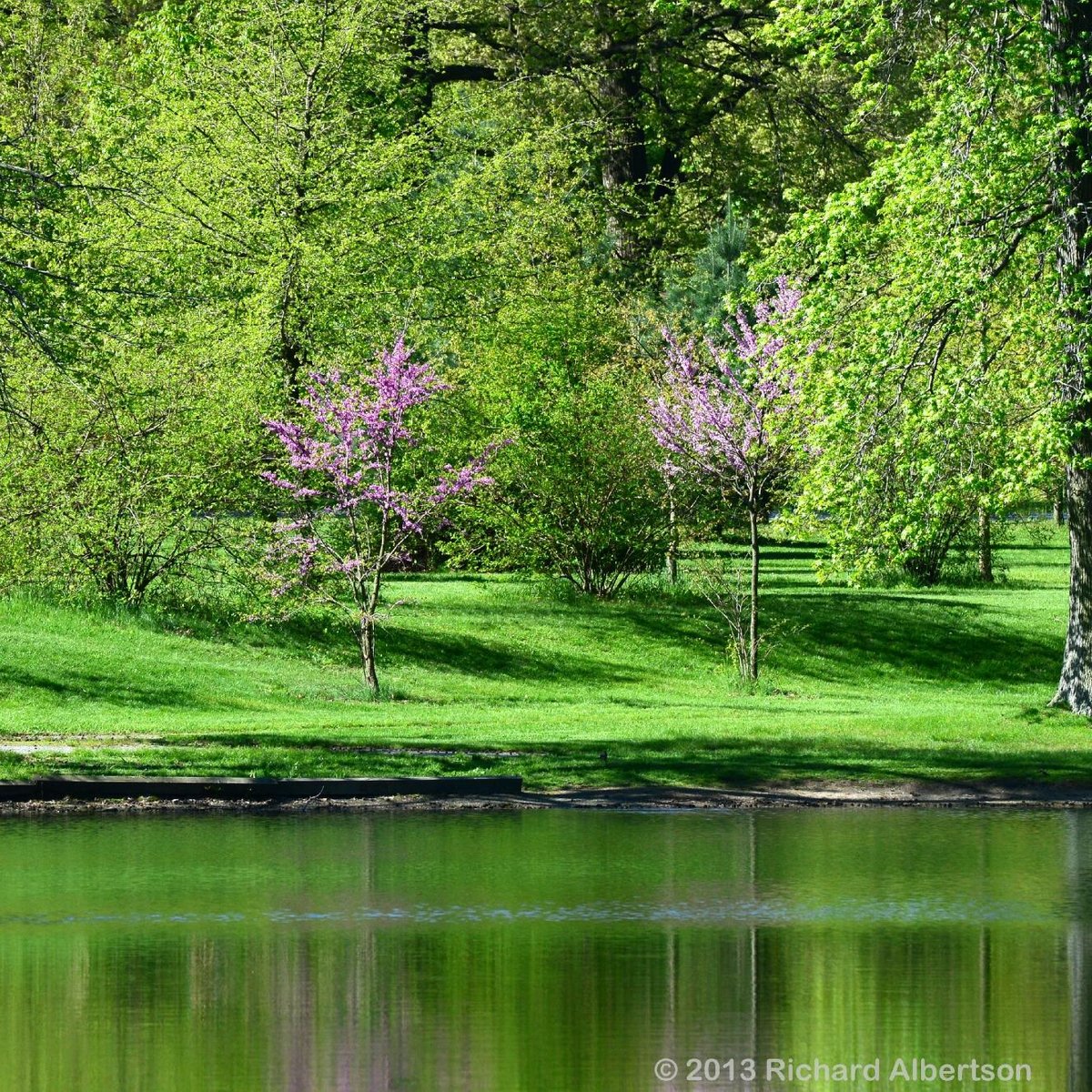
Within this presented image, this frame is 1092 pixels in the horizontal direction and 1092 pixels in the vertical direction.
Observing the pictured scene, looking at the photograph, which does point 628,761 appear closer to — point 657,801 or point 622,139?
point 657,801

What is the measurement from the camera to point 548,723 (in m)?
21.1

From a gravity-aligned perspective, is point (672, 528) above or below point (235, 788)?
above

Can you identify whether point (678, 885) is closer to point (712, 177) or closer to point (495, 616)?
point (495, 616)

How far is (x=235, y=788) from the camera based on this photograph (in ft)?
51.3

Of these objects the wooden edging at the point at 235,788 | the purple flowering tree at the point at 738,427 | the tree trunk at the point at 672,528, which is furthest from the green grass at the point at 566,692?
the purple flowering tree at the point at 738,427

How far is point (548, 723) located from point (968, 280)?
6.35 m

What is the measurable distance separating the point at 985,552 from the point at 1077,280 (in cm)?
1867

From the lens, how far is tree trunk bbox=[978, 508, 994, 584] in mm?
37375

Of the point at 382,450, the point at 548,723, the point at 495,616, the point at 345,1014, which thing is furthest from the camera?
the point at 495,616

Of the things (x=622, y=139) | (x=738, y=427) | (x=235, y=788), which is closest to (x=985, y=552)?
(x=738, y=427)

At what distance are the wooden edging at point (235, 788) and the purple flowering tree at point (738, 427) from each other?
9238mm

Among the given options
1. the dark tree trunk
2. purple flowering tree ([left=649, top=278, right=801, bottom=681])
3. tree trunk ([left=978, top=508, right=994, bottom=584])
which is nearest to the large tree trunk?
purple flowering tree ([left=649, top=278, right=801, bottom=681])

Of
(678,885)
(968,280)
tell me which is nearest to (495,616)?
(968,280)

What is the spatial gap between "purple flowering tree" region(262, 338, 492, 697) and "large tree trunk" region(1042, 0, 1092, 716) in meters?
7.95
